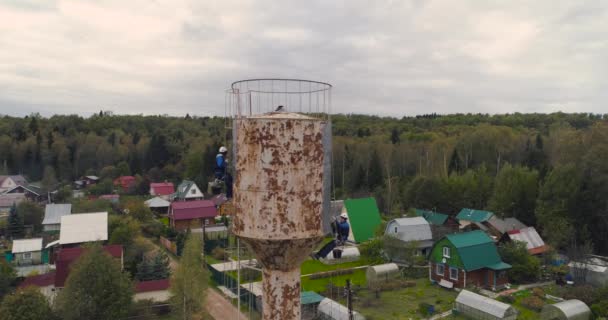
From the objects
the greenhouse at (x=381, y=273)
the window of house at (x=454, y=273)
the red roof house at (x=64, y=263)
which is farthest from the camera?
the greenhouse at (x=381, y=273)

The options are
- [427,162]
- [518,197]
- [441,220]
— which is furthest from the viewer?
[427,162]

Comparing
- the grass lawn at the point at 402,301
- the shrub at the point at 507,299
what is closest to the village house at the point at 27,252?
the grass lawn at the point at 402,301

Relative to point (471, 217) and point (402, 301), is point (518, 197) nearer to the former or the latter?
point (471, 217)

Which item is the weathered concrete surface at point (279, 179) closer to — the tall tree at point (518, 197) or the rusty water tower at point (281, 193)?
the rusty water tower at point (281, 193)

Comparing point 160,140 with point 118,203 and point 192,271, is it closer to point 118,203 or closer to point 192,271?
point 118,203

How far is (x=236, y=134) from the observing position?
235 inches

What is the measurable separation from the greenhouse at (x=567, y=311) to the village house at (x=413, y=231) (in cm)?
1097

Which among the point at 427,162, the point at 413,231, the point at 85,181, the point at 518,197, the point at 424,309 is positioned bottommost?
the point at 424,309

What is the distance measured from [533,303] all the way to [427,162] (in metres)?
→ 32.3

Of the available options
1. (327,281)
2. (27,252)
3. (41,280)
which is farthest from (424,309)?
(27,252)

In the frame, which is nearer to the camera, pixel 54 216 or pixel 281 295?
pixel 281 295

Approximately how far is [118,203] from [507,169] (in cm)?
3896

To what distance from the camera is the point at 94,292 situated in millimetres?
16828

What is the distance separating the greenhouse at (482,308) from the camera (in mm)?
18188
